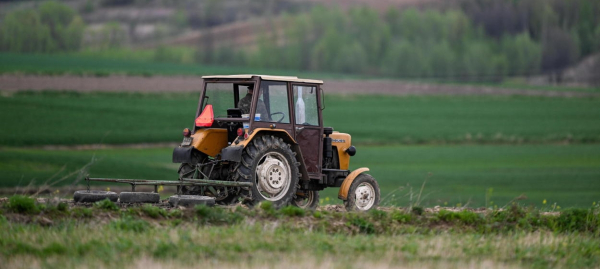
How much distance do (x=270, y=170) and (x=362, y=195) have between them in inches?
82.7

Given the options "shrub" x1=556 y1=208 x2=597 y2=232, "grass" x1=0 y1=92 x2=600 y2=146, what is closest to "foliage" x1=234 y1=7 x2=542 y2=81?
"grass" x1=0 y1=92 x2=600 y2=146

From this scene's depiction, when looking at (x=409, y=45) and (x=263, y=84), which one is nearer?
(x=263, y=84)

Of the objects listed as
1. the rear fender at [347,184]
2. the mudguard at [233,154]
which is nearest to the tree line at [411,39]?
the rear fender at [347,184]

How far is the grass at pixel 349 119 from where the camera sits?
36375 mm

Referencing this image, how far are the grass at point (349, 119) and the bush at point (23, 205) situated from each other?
72.1 ft

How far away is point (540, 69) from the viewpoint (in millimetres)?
77812

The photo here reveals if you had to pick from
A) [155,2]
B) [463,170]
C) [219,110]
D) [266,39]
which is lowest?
[463,170]

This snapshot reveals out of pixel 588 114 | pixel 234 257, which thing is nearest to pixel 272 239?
pixel 234 257

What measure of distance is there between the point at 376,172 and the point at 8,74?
108ft

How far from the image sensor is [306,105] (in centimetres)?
1355

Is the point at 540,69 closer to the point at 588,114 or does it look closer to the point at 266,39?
the point at 588,114

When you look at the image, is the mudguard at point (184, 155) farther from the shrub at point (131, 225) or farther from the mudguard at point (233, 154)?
the shrub at point (131, 225)

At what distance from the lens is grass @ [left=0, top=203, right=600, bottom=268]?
8711 mm

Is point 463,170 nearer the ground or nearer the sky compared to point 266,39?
nearer the ground
